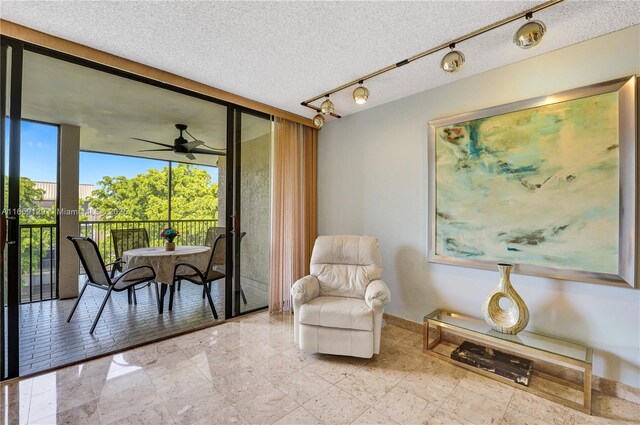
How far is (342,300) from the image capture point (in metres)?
2.51

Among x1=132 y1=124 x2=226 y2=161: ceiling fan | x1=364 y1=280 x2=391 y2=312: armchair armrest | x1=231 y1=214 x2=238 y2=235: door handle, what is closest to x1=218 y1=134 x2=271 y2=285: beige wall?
x1=231 y1=214 x2=238 y2=235: door handle

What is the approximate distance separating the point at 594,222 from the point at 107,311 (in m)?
4.74

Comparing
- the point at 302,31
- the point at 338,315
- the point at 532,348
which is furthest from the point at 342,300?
the point at 302,31

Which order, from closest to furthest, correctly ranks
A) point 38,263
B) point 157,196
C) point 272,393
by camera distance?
point 272,393
point 38,263
point 157,196

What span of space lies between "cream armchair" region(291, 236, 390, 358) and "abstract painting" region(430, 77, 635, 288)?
713 millimetres

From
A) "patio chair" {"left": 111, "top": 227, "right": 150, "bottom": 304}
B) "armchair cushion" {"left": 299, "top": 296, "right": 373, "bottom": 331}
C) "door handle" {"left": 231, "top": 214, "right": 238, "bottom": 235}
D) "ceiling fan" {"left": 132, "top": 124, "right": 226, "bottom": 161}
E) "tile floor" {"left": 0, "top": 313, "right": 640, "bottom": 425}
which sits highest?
"ceiling fan" {"left": 132, "top": 124, "right": 226, "bottom": 161}

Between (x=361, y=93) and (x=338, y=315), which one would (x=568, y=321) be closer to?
(x=338, y=315)

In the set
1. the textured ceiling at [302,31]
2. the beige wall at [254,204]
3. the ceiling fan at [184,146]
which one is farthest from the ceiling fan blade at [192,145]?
the textured ceiling at [302,31]

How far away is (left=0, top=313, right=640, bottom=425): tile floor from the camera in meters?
1.62

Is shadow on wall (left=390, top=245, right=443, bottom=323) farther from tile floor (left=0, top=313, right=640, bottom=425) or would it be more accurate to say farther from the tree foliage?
the tree foliage

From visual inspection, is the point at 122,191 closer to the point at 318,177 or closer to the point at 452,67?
the point at 318,177

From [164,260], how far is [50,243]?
1054mm

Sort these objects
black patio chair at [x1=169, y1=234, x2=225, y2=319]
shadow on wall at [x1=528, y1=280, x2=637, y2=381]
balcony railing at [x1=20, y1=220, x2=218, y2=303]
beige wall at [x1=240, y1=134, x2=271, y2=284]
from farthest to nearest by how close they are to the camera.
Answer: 1. beige wall at [x1=240, y1=134, x2=271, y2=284]
2. black patio chair at [x1=169, y1=234, x2=225, y2=319]
3. balcony railing at [x1=20, y1=220, x2=218, y2=303]
4. shadow on wall at [x1=528, y1=280, x2=637, y2=381]

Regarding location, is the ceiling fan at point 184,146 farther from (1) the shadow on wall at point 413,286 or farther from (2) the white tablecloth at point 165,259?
(1) the shadow on wall at point 413,286
